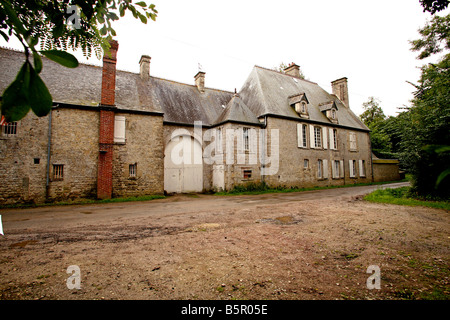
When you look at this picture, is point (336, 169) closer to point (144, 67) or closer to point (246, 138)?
point (246, 138)

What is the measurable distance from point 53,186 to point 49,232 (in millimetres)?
8119

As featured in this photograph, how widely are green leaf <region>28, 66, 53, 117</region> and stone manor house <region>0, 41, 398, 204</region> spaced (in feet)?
35.6

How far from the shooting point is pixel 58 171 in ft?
40.0

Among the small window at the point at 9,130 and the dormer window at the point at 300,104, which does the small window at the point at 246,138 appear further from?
the small window at the point at 9,130

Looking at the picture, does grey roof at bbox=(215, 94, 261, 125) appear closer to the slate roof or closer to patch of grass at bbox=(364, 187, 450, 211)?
the slate roof

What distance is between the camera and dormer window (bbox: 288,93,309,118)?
63.9 ft

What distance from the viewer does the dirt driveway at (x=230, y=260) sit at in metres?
2.65

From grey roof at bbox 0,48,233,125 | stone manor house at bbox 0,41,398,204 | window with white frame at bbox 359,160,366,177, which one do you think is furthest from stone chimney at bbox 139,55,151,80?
window with white frame at bbox 359,160,366,177

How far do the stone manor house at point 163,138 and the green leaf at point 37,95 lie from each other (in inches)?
427

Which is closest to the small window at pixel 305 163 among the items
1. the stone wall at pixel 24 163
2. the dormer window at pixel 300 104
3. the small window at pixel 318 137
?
the small window at pixel 318 137

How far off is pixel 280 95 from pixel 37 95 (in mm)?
21212
